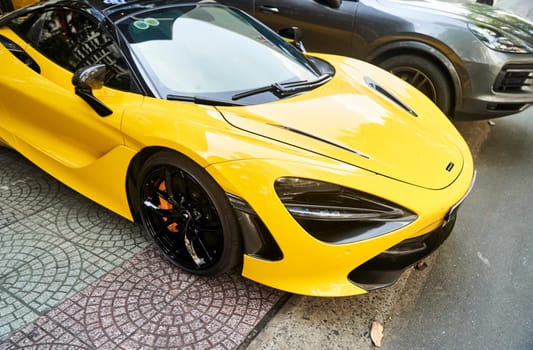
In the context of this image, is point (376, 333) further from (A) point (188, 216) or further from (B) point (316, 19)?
(B) point (316, 19)

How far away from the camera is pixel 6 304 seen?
212 centimetres

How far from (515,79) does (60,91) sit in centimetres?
354

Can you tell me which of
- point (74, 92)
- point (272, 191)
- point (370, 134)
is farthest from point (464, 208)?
point (74, 92)

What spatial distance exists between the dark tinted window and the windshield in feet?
0.43

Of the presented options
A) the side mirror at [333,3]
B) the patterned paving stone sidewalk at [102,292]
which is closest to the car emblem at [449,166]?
the patterned paving stone sidewalk at [102,292]

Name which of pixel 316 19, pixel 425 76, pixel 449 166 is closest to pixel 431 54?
pixel 425 76

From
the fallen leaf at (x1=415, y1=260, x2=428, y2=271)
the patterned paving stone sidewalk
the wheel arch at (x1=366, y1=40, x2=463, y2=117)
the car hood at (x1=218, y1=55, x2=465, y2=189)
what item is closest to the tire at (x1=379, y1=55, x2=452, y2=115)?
the wheel arch at (x1=366, y1=40, x2=463, y2=117)

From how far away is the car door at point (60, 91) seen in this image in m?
2.32

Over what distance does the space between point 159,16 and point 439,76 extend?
2.53 metres

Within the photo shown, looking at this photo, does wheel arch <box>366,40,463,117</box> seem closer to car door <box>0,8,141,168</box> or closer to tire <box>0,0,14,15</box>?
car door <box>0,8,141,168</box>

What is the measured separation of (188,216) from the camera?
219cm

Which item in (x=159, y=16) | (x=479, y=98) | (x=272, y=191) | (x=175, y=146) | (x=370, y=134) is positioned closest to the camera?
(x=272, y=191)

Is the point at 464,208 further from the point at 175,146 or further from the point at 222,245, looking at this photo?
the point at 175,146

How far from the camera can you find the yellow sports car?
185cm
